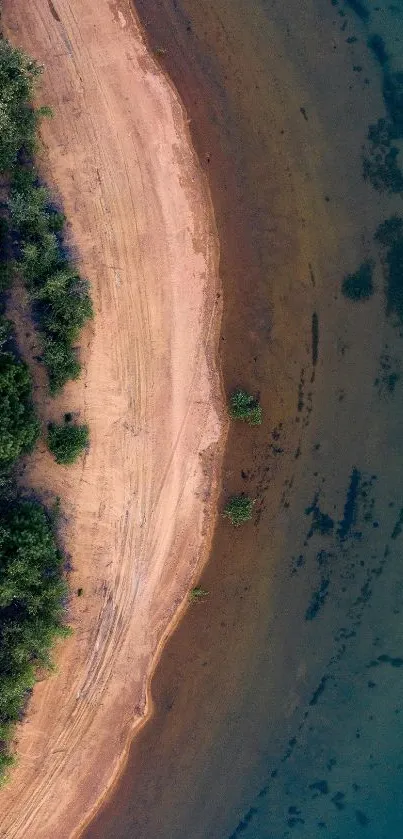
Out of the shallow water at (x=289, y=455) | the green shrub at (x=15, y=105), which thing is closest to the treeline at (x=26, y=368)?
the green shrub at (x=15, y=105)

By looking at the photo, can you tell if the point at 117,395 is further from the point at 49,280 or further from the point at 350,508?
the point at 350,508

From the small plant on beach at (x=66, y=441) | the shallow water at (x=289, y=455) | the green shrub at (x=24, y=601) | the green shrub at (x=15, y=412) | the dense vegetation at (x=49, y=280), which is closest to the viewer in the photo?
the green shrub at (x=15, y=412)

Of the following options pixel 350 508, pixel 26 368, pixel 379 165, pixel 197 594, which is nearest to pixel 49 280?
pixel 26 368

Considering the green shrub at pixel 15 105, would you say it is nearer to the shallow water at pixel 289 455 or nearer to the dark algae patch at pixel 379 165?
the shallow water at pixel 289 455

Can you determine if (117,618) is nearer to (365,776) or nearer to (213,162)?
(365,776)

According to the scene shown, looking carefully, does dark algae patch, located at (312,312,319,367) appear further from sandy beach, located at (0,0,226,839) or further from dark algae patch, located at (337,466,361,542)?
dark algae patch, located at (337,466,361,542)

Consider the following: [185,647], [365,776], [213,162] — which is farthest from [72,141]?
[365,776]
